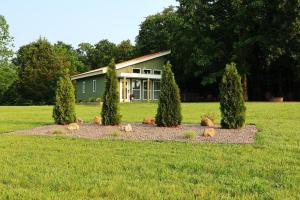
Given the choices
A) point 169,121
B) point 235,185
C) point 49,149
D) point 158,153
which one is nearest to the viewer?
point 235,185

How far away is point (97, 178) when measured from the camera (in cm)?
512

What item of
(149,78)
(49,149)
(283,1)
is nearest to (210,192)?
(49,149)

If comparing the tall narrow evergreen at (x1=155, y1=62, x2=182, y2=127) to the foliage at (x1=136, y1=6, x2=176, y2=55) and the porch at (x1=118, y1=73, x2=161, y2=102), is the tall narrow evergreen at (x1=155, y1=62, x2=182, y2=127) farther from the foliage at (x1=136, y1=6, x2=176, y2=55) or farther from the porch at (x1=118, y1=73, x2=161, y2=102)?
the foliage at (x1=136, y1=6, x2=176, y2=55)

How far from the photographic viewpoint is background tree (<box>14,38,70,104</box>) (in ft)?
146

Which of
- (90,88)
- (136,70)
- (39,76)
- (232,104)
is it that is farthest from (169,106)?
(39,76)

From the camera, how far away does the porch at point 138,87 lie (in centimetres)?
3572

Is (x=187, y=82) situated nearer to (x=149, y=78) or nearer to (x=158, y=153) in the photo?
(x=149, y=78)

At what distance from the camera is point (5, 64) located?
4922 centimetres

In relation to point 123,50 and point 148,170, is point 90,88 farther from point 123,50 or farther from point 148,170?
point 148,170

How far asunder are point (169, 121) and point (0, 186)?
289 inches

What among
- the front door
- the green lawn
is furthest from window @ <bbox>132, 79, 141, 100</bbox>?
the green lawn

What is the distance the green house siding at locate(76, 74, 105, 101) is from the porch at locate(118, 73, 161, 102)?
6.96ft

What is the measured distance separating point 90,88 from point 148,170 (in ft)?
113

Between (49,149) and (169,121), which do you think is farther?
(169,121)
